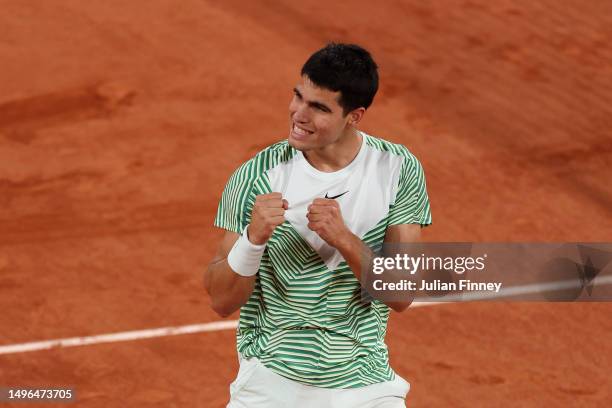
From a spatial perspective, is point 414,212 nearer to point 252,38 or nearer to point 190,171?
point 190,171

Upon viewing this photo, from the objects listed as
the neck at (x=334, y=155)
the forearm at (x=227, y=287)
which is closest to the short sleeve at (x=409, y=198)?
the neck at (x=334, y=155)

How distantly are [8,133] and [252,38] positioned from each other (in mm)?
3159

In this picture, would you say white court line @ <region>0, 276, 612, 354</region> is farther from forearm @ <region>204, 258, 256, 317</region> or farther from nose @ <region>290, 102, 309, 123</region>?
nose @ <region>290, 102, 309, 123</region>

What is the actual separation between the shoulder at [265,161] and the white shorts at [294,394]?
0.86 meters

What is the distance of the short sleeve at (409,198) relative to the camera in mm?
5801

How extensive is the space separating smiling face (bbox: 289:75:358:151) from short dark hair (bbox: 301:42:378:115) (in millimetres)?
32

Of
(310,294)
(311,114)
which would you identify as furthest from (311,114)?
(310,294)

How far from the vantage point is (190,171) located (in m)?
11.5

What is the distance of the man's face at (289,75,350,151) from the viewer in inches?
218

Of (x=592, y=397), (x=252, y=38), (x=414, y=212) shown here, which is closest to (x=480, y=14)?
(x=252, y=38)

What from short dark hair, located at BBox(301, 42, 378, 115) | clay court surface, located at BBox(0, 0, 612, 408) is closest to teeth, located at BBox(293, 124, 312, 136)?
short dark hair, located at BBox(301, 42, 378, 115)
